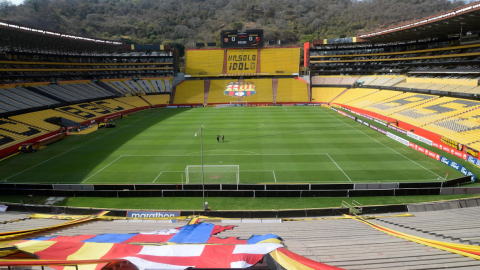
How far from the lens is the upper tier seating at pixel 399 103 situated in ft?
146

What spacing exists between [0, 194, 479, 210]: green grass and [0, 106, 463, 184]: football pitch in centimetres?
275

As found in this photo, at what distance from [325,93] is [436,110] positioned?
109 feet

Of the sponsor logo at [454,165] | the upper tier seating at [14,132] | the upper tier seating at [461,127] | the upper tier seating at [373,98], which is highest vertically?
the upper tier seating at [373,98]

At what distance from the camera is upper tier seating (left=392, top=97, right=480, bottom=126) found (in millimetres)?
36438

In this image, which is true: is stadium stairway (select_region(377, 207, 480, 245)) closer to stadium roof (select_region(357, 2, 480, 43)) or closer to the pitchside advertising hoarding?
the pitchside advertising hoarding

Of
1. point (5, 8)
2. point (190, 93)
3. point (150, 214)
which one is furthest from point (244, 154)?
point (5, 8)

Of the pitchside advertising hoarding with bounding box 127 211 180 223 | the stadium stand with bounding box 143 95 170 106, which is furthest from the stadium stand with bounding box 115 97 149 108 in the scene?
the pitchside advertising hoarding with bounding box 127 211 180 223

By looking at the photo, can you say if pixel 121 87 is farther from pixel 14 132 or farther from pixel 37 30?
pixel 14 132

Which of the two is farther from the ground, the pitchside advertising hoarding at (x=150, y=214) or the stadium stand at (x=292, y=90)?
the stadium stand at (x=292, y=90)

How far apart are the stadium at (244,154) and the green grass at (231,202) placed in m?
0.14

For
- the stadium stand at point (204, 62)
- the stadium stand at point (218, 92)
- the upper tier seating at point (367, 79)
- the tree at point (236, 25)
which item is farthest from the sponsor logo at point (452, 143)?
the tree at point (236, 25)

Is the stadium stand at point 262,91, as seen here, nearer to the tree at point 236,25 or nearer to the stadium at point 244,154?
the stadium at point 244,154

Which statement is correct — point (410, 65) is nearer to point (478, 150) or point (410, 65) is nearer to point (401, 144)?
point (401, 144)

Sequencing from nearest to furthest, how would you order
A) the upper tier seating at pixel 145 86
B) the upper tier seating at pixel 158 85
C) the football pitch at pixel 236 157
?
the football pitch at pixel 236 157, the upper tier seating at pixel 145 86, the upper tier seating at pixel 158 85
